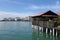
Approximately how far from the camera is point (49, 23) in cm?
2886

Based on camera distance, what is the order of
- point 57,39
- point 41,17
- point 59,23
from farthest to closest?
1. point 41,17
2. point 59,23
3. point 57,39

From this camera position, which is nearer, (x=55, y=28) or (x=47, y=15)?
(x=55, y=28)

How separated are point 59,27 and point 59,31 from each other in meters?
1.25

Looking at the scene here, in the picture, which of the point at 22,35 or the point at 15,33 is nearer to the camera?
the point at 22,35

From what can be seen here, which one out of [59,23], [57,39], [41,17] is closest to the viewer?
[57,39]

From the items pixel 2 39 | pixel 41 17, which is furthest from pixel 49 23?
pixel 41 17

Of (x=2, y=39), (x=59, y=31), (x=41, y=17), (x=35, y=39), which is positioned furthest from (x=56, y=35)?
(x=41, y=17)

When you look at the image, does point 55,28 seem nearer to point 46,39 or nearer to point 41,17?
point 46,39

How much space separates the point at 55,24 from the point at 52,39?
Answer: 2347 millimetres

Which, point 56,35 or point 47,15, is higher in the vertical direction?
point 47,15

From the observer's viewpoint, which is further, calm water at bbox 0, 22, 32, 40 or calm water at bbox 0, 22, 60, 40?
calm water at bbox 0, 22, 32, 40

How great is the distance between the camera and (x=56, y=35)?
90.3ft

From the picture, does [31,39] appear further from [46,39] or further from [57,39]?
[57,39]

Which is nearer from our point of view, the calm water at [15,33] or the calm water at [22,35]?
the calm water at [22,35]
